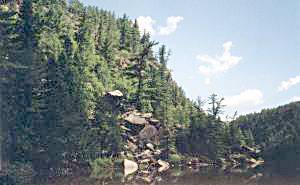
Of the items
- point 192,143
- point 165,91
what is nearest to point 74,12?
point 165,91

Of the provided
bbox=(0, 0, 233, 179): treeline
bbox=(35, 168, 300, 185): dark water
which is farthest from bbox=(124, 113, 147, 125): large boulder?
bbox=(35, 168, 300, 185): dark water

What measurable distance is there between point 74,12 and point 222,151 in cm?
9893

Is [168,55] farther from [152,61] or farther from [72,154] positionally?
[72,154]

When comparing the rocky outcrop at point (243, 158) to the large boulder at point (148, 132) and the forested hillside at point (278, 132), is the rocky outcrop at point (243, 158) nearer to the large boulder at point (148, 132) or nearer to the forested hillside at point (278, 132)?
the forested hillside at point (278, 132)

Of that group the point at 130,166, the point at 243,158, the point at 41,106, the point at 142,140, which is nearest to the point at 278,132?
the point at 243,158

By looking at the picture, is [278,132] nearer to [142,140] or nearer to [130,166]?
[142,140]

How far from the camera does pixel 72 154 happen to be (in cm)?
4731

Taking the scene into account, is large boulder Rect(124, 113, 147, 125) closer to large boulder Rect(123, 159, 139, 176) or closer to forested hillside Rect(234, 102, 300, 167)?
large boulder Rect(123, 159, 139, 176)

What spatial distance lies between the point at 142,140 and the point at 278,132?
6601cm

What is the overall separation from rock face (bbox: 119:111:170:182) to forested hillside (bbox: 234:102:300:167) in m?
36.9

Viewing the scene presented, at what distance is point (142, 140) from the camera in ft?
234

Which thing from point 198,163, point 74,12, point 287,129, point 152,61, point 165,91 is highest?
point 74,12

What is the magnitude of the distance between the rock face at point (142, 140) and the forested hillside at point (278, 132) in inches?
1453

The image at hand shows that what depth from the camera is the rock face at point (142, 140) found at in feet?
212
